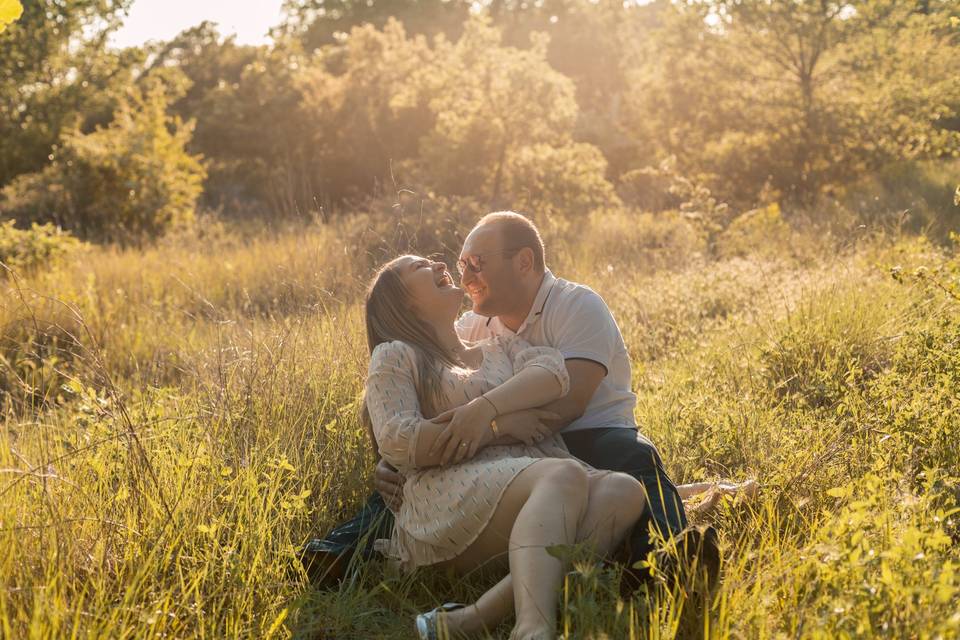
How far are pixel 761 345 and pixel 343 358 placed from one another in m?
2.75

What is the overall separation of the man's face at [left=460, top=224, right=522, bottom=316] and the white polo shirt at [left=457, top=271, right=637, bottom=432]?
0.55 ft

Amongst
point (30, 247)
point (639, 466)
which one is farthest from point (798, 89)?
point (639, 466)

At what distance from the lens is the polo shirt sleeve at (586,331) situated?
3980 millimetres

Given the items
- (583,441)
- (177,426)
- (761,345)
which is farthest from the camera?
(761,345)

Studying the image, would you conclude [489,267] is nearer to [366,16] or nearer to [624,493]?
[624,493]

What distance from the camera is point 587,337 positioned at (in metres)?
4.01

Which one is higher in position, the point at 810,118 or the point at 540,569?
the point at 810,118

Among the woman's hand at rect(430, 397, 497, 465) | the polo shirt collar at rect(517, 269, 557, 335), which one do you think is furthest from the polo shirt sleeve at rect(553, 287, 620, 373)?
the woman's hand at rect(430, 397, 497, 465)

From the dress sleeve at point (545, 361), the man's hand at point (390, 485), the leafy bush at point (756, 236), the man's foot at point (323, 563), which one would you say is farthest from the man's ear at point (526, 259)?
the leafy bush at point (756, 236)

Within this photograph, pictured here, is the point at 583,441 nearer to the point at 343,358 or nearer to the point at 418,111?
the point at 343,358

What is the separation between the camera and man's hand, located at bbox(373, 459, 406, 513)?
12.5 ft

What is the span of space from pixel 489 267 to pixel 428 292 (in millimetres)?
539

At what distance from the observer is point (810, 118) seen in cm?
1691

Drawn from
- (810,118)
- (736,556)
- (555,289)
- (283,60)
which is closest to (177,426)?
(555,289)
